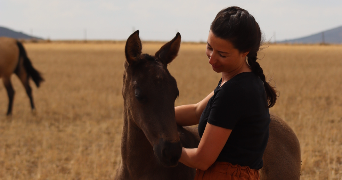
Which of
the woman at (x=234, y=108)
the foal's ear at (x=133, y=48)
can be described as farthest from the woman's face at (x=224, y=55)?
the foal's ear at (x=133, y=48)

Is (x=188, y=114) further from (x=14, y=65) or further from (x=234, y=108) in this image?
(x=14, y=65)

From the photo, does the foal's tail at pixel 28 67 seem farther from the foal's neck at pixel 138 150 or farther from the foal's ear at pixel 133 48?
the foal's ear at pixel 133 48

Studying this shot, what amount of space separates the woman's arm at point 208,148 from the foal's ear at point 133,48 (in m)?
0.89

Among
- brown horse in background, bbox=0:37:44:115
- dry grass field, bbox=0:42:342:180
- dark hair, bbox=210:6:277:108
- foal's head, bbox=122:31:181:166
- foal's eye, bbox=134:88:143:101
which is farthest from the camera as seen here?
brown horse in background, bbox=0:37:44:115

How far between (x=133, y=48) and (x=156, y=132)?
736 mm

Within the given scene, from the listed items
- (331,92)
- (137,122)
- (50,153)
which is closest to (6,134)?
(50,153)

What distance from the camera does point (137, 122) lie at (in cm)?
261

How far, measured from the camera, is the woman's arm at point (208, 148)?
2.14 metres

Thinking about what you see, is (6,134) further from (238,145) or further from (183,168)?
(238,145)

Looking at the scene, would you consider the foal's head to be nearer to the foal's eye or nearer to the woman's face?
the foal's eye

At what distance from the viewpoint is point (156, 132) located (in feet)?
7.83

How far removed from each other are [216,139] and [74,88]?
43.0 feet

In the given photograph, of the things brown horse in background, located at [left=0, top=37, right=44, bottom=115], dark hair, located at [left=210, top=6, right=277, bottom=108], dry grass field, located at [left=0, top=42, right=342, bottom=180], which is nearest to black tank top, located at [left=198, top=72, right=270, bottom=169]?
dark hair, located at [left=210, top=6, right=277, bottom=108]

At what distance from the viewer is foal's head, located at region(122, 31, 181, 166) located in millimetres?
2285
